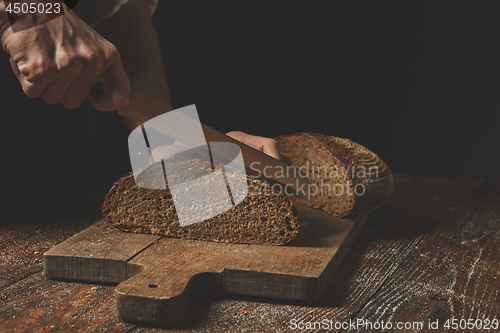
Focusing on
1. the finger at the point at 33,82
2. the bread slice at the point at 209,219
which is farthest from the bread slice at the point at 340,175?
the finger at the point at 33,82

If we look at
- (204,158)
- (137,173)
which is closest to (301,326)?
(204,158)

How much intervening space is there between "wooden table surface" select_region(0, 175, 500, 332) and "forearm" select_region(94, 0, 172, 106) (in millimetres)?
777

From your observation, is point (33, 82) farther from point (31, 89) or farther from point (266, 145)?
point (266, 145)

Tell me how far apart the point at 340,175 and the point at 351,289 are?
73 cm

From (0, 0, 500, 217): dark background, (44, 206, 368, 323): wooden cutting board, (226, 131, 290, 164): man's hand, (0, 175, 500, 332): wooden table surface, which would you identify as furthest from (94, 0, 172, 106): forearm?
(0, 0, 500, 217): dark background

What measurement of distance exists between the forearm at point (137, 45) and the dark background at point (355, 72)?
111 centimetres

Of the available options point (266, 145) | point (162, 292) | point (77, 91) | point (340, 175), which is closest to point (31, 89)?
point (77, 91)

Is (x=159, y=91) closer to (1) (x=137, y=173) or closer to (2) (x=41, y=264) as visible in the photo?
(1) (x=137, y=173)

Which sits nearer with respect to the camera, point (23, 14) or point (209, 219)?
point (23, 14)

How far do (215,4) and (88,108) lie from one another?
148cm

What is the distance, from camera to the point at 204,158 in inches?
74.4

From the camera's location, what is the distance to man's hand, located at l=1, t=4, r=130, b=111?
138 centimetres

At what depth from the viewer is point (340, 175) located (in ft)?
7.35

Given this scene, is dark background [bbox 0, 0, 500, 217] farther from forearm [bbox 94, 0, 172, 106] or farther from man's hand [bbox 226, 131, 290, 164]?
man's hand [bbox 226, 131, 290, 164]
